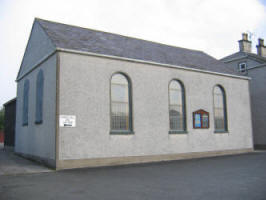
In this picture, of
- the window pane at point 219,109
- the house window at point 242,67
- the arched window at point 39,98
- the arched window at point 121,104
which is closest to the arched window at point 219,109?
the window pane at point 219,109

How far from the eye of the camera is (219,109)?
20.4 m

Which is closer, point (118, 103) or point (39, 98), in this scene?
point (118, 103)

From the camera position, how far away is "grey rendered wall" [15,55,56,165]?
1383cm

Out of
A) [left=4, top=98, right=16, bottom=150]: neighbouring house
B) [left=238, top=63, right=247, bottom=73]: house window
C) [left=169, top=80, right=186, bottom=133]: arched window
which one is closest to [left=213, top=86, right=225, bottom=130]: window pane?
[left=169, top=80, right=186, bottom=133]: arched window

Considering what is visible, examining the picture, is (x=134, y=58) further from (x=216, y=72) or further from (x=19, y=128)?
(x=19, y=128)

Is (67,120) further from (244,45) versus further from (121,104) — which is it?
(244,45)

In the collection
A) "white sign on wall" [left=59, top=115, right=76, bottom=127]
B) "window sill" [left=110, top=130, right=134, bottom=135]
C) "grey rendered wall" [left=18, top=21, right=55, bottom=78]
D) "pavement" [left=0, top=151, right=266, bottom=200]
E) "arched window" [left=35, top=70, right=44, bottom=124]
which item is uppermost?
"grey rendered wall" [left=18, top=21, right=55, bottom=78]

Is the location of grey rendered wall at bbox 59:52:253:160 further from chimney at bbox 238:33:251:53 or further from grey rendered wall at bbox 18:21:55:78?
chimney at bbox 238:33:251:53

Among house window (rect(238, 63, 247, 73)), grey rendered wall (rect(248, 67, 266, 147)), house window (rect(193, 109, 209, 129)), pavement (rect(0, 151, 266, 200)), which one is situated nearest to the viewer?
pavement (rect(0, 151, 266, 200))

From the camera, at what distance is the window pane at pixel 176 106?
17625 mm

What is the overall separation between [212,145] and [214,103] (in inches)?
119

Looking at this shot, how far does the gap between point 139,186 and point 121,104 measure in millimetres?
7390

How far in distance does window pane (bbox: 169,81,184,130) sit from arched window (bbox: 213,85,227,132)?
10.9ft

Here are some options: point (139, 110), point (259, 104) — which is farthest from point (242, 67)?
point (139, 110)
